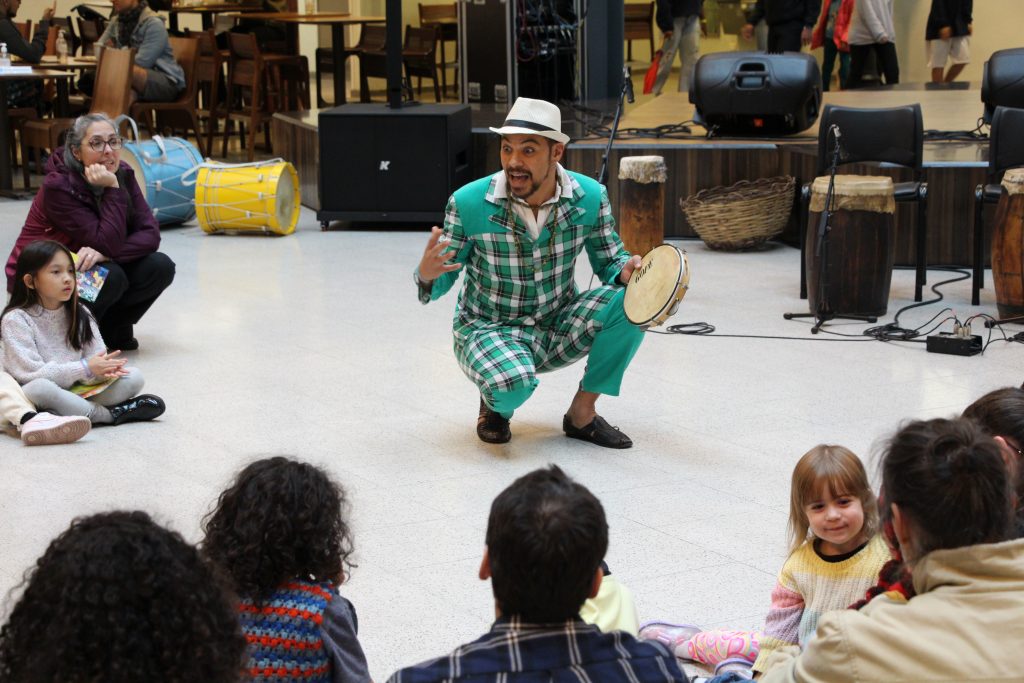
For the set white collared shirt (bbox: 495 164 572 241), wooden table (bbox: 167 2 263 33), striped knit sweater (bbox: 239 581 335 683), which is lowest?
striped knit sweater (bbox: 239 581 335 683)

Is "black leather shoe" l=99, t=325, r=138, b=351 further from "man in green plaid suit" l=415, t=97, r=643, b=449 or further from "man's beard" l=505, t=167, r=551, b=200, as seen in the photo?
"man's beard" l=505, t=167, r=551, b=200

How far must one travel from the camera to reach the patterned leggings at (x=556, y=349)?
4.25 meters

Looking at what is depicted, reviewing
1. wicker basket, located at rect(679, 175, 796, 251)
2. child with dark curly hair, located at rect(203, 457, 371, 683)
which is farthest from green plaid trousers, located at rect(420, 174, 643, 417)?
wicker basket, located at rect(679, 175, 796, 251)

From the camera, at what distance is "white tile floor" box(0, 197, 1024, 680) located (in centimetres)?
340

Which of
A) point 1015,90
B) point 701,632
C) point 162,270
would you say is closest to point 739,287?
point 1015,90

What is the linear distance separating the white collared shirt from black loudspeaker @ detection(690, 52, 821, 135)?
3.92 m

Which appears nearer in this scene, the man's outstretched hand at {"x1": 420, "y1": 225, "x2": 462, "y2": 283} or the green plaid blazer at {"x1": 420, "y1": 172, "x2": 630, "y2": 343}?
the man's outstretched hand at {"x1": 420, "y1": 225, "x2": 462, "y2": 283}

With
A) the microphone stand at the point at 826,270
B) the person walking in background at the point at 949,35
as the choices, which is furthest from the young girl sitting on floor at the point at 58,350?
the person walking in background at the point at 949,35

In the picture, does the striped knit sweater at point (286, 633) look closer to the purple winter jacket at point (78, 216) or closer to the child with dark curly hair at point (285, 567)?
the child with dark curly hair at point (285, 567)

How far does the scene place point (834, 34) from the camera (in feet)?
40.3

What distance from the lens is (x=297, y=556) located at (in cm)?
218

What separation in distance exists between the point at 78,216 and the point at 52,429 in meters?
1.17

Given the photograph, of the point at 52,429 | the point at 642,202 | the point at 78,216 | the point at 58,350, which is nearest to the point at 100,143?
the point at 78,216

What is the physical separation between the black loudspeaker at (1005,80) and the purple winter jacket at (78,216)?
182 inches
